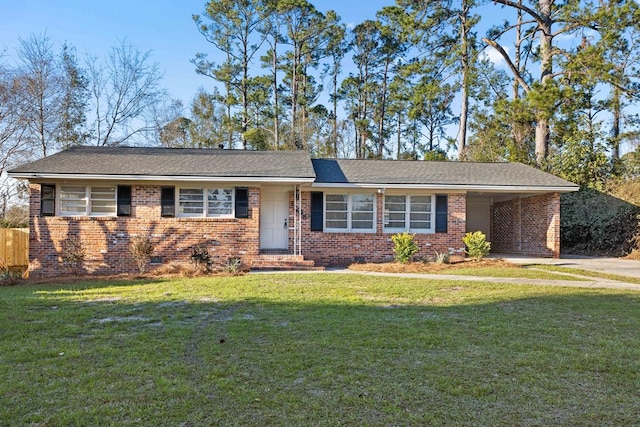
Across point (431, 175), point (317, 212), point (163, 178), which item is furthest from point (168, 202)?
point (431, 175)

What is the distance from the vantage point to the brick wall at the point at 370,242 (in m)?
13.9

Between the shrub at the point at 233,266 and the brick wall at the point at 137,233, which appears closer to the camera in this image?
the shrub at the point at 233,266

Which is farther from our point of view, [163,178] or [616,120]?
[616,120]

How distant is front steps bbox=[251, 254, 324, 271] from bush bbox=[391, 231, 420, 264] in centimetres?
245

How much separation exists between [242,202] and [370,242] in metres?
4.35

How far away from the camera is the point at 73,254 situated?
470 inches

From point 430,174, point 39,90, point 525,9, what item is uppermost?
point 525,9

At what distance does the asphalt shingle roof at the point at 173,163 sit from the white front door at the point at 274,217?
39.2 inches

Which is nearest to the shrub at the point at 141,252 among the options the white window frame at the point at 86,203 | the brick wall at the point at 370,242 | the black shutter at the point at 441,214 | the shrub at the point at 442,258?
the white window frame at the point at 86,203

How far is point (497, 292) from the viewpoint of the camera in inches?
325

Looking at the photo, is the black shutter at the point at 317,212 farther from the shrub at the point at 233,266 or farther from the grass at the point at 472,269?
the shrub at the point at 233,266

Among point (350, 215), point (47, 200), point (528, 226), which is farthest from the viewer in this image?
point (528, 226)

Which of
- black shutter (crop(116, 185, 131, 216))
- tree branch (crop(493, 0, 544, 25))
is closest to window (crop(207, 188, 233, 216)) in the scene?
black shutter (crop(116, 185, 131, 216))

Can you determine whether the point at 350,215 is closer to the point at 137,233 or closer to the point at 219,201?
the point at 219,201
